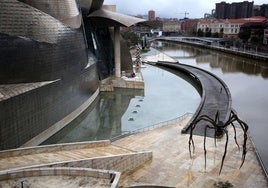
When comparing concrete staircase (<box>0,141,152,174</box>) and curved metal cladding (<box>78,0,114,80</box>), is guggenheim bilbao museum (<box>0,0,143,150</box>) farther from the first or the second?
curved metal cladding (<box>78,0,114,80</box>)

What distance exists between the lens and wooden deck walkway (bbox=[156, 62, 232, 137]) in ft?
60.2

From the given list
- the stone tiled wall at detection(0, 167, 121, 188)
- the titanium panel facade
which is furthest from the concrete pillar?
the stone tiled wall at detection(0, 167, 121, 188)

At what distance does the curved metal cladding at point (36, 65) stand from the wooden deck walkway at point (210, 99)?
8216 mm

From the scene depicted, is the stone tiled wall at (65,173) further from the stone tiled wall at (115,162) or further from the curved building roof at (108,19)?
the curved building roof at (108,19)

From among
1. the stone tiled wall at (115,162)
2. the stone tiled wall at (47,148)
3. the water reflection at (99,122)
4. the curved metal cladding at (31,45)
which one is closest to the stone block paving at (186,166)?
the stone tiled wall at (115,162)

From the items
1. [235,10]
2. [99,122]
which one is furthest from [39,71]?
[235,10]

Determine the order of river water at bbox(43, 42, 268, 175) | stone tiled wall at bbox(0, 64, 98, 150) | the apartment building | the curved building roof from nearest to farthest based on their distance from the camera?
stone tiled wall at bbox(0, 64, 98, 150), river water at bbox(43, 42, 268, 175), the curved building roof, the apartment building

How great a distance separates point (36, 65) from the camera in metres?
16.1

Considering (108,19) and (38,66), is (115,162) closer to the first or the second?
(38,66)

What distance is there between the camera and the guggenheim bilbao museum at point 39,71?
545 inches

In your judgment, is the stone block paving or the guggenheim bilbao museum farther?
the guggenheim bilbao museum

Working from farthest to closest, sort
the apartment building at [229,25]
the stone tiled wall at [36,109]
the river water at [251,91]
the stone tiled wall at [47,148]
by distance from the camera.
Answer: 1. the apartment building at [229,25]
2. the river water at [251,91]
3. the stone tiled wall at [36,109]
4. the stone tiled wall at [47,148]

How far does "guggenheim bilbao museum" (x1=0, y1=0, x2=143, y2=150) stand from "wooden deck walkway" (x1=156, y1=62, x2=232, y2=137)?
26.8 ft

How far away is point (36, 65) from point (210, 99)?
1413 centimetres
